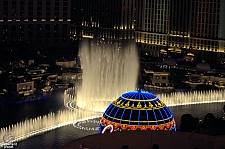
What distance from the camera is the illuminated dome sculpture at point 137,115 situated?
26547 mm

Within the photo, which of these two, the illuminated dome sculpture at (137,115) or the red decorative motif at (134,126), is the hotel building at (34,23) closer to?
the illuminated dome sculpture at (137,115)

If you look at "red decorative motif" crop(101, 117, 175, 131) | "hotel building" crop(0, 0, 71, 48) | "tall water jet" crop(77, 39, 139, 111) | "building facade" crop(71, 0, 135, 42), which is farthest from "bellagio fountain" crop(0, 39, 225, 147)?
"building facade" crop(71, 0, 135, 42)

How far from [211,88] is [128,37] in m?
26.2

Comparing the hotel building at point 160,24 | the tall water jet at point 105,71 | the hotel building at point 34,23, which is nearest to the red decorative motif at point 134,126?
the tall water jet at point 105,71

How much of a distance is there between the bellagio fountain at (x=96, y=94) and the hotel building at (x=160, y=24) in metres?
4.80

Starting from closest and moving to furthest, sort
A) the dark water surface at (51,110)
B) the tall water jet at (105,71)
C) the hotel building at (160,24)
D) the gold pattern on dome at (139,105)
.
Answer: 1. the gold pattern on dome at (139,105)
2. the dark water surface at (51,110)
3. the tall water jet at (105,71)
4. the hotel building at (160,24)

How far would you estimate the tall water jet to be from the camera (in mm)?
41175

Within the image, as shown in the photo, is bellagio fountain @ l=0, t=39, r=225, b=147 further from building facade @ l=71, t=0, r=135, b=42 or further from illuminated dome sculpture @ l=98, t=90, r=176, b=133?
building facade @ l=71, t=0, r=135, b=42

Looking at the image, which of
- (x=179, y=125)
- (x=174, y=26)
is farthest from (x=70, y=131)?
(x=174, y=26)

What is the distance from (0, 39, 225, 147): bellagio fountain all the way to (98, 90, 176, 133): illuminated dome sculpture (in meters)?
5.50

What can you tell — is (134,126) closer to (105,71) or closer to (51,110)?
(51,110)

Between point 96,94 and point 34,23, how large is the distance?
28815mm

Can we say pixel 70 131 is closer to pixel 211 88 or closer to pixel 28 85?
pixel 28 85

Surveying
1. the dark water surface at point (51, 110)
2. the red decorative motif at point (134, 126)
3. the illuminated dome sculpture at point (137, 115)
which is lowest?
the dark water surface at point (51, 110)
